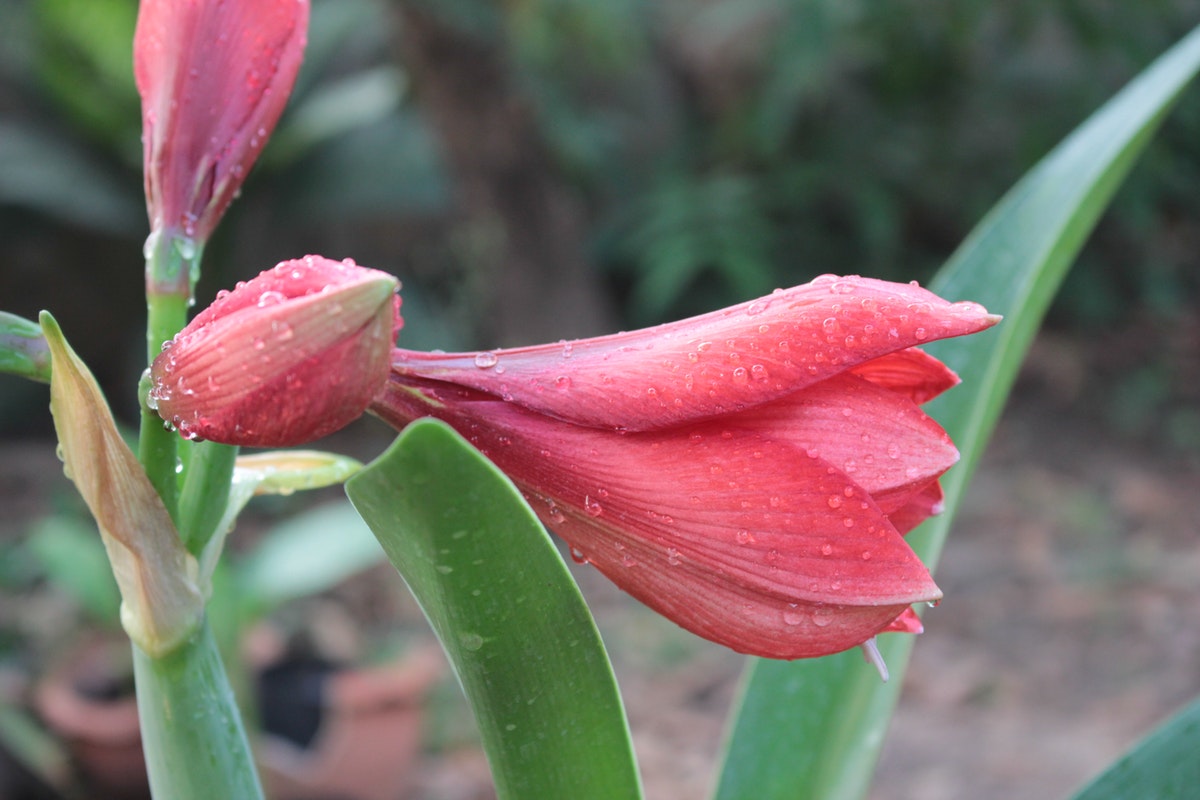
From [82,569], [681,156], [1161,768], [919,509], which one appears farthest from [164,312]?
[681,156]

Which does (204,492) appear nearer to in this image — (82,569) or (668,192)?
(82,569)

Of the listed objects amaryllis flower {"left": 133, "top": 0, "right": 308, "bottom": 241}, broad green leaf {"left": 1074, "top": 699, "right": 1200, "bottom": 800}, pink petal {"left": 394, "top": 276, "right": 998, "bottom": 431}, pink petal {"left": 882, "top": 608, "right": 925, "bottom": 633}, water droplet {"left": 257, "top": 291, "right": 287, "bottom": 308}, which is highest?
amaryllis flower {"left": 133, "top": 0, "right": 308, "bottom": 241}

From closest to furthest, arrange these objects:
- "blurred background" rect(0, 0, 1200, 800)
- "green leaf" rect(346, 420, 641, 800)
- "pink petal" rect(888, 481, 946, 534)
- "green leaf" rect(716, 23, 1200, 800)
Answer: "green leaf" rect(346, 420, 641, 800) → "pink petal" rect(888, 481, 946, 534) → "green leaf" rect(716, 23, 1200, 800) → "blurred background" rect(0, 0, 1200, 800)

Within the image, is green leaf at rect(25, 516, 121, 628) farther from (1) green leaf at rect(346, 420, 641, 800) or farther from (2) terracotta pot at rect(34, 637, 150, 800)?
(1) green leaf at rect(346, 420, 641, 800)

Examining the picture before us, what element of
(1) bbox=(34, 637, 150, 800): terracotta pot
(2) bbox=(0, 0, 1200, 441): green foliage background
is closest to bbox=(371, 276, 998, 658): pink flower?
(1) bbox=(34, 637, 150, 800): terracotta pot

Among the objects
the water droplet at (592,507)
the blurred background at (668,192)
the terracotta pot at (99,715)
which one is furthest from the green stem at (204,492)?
the blurred background at (668,192)
